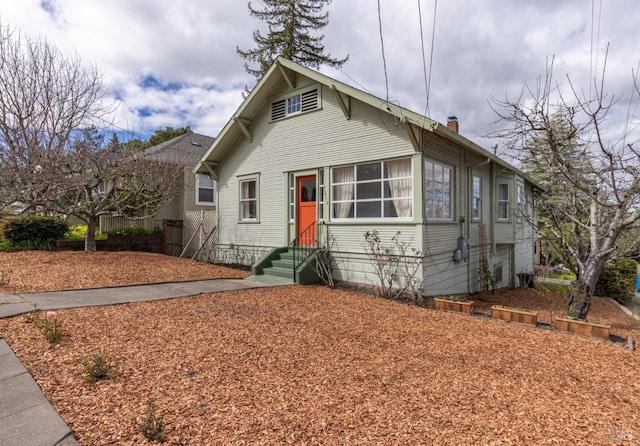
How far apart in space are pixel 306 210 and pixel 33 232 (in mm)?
9891

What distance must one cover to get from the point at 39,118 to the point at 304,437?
16462 mm

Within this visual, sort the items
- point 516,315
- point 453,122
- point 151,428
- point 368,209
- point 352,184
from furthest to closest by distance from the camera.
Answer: point 453,122 → point 352,184 → point 368,209 → point 516,315 → point 151,428

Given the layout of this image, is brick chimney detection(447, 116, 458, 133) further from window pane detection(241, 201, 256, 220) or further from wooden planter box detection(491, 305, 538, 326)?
wooden planter box detection(491, 305, 538, 326)

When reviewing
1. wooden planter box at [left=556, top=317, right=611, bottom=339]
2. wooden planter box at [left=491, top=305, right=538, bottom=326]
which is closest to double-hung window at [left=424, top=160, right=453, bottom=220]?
wooden planter box at [left=491, top=305, right=538, bottom=326]

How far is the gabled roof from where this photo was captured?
771cm

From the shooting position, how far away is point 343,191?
9.55 metres

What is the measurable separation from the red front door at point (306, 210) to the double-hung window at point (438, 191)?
10.7 feet

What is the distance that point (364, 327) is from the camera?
17.5 feet

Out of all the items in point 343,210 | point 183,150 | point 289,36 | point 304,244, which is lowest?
point 304,244

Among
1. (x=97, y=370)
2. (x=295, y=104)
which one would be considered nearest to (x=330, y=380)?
(x=97, y=370)

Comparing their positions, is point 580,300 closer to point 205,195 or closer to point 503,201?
point 503,201

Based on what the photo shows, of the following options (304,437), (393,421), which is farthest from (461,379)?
(304,437)

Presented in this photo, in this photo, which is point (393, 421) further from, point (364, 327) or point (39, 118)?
point (39, 118)

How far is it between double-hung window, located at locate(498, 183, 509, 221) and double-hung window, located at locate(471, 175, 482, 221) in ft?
6.07
